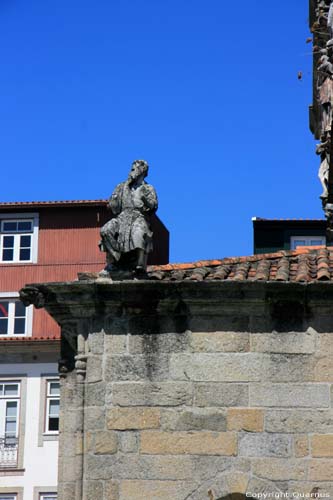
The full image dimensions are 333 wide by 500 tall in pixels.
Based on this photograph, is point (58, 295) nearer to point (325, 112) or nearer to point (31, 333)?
point (325, 112)

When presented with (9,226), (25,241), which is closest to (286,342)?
(25,241)

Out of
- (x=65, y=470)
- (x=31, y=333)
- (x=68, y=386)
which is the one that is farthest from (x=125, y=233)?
(x=31, y=333)

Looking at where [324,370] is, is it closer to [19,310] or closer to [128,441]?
[128,441]

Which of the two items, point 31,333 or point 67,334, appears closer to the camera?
point 67,334

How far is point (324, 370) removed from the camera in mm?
12320

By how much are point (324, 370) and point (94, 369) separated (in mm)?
2510

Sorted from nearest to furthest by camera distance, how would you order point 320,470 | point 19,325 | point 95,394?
point 320,470
point 95,394
point 19,325

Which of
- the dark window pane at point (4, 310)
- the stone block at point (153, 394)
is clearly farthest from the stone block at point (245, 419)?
the dark window pane at point (4, 310)

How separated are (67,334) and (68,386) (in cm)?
59

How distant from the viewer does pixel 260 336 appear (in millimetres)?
12477

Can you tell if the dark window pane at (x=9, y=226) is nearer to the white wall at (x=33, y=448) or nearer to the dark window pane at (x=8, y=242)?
the dark window pane at (x=8, y=242)

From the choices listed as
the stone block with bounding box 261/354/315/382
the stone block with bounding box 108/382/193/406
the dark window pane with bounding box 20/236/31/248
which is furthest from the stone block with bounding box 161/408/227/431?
the dark window pane with bounding box 20/236/31/248

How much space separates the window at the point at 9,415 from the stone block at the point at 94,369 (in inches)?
857

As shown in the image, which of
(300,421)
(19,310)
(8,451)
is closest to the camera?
(300,421)
